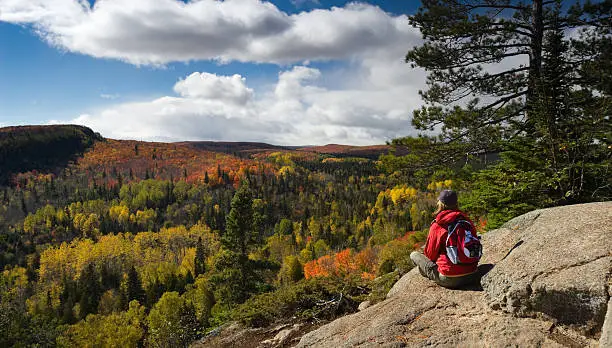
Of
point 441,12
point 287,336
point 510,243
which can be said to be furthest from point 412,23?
point 287,336

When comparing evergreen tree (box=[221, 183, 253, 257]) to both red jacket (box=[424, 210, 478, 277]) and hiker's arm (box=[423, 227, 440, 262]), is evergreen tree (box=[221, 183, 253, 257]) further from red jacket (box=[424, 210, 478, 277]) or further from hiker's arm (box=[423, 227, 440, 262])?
red jacket (box=[424, 210, 478, 277])

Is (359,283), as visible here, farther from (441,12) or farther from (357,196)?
(357,196)

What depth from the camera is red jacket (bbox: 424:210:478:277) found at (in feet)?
19.5

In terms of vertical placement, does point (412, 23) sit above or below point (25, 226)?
above

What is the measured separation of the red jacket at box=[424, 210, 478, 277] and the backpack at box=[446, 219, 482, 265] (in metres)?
0.10

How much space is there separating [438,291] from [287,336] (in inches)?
123

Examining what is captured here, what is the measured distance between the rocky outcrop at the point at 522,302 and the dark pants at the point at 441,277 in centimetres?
13

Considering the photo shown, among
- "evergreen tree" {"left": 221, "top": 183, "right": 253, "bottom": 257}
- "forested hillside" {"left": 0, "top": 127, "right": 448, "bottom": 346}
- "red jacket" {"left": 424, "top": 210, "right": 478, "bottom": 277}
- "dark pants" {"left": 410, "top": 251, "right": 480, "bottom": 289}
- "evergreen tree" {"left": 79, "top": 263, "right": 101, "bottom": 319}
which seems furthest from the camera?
"evergreen tree" {"left": 79, "top": 263, "right": 101, "bottom": 319}

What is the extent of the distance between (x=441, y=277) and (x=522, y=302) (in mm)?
1357

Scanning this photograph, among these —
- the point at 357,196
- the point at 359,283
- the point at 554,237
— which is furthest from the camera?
the point at 357,196

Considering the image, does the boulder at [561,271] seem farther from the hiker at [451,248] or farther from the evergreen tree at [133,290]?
the evergreen tree at [133,290]

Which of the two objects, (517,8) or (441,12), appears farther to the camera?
(441,12)

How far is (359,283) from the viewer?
874 cm

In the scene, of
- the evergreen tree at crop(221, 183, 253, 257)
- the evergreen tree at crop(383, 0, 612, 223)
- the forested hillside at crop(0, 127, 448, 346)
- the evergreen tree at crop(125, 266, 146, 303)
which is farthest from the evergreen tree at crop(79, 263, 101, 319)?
the evergreen tree at crop(383, 0, 612, 223)
